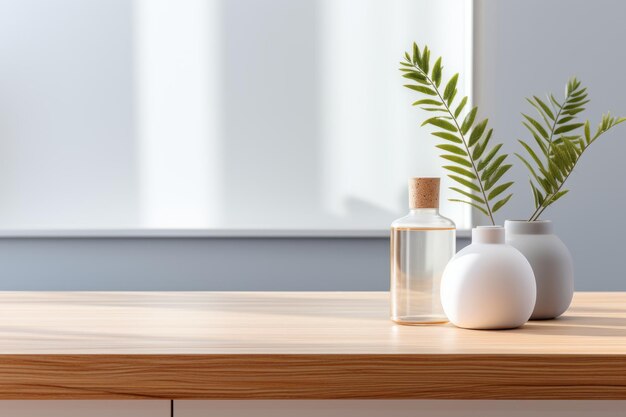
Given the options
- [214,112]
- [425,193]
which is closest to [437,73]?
[425,193]

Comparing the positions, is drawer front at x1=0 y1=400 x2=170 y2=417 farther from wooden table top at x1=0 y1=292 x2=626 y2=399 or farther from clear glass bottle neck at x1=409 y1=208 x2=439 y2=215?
clear glass bottle neck at x1=409 y1=208 x2=439 y2=215

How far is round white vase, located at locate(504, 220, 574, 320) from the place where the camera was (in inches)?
45.4

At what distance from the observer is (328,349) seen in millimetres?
896

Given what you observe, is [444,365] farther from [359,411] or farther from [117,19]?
[117,19]

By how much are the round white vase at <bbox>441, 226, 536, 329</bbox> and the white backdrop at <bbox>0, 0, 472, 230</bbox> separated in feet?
6.42

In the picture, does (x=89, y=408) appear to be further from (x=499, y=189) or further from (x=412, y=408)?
(x=499, y=189)

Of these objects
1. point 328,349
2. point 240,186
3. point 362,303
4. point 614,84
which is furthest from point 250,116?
point 328,349

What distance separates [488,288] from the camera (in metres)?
1.03

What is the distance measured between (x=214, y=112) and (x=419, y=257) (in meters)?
2.01

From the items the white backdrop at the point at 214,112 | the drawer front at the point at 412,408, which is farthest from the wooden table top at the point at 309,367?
the white backdrop at the point at 214,112

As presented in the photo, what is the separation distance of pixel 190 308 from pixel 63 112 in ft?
6.44

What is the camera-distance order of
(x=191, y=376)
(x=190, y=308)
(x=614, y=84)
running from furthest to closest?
(x=614, y=84) → (x=190, y=308) → (x=191, y=376)

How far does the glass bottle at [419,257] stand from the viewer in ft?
3.61

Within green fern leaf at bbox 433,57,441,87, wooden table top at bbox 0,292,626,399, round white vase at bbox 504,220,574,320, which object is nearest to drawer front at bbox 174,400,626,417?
wooden table top at bbox 0,292,626,399
